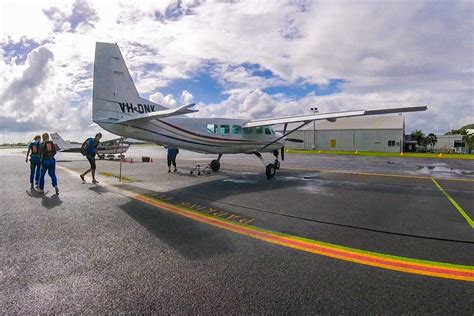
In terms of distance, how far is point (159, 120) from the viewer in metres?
12.3

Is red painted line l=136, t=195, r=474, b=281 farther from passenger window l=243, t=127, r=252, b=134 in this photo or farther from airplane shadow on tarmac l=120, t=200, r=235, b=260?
passenger window l=243, t=127, r=252, b=134

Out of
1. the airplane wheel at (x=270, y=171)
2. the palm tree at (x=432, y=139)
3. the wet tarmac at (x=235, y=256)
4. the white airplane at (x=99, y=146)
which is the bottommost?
the wet tarmac at (x=235, y=256)

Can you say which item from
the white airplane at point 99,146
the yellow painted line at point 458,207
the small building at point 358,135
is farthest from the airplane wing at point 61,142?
the small building at point 358,135

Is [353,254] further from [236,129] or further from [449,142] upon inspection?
[449,142]

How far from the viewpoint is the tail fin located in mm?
10695

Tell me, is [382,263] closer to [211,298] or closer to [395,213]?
[211,298]

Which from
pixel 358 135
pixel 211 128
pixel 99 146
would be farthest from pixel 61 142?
pixel 358 135

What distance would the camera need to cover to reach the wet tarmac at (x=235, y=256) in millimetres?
3135

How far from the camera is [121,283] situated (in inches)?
139

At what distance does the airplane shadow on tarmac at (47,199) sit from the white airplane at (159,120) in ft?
10.4

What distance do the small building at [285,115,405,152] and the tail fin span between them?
5266cm

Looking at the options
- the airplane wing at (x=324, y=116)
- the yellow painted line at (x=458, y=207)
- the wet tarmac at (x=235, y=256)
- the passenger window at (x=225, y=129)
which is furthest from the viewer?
the passenger window at (x=225, y=129)

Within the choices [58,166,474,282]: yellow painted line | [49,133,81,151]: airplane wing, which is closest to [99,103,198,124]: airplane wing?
[58,166,474,282]: yellow painted line

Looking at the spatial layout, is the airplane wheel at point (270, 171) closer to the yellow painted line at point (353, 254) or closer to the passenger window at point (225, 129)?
the passenger window at point (225, 129)
